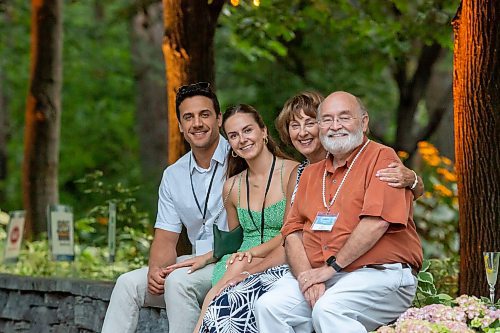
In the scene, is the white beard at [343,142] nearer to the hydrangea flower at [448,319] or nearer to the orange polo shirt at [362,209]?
the orange polo shirt at [362,209]

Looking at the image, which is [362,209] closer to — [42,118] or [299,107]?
[299,107]

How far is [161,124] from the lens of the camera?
1641 centimetres

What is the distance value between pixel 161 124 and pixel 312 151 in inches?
431

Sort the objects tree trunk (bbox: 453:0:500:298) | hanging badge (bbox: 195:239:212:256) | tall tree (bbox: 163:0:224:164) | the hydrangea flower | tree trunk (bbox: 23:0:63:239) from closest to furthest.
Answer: the hydrangea flower < hanging badge (bbox: 195:239:212:256) < tree trunk (bbox: 453:0:500:298) < tall tree (bbox: 163:0:224:164) < tree trunk (bbox: 23:0:63:239)

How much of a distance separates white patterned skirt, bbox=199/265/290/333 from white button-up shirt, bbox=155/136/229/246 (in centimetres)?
91

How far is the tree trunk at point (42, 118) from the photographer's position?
35.7 ft

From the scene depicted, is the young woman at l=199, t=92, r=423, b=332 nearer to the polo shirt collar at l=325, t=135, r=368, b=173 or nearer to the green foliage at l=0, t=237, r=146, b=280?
the polo shirt collar at l=325, t=135, r=368, b=173

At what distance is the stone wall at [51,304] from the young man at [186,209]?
930 mm

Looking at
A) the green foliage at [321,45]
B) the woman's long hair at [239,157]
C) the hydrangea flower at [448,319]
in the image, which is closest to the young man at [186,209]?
the woman's long hair at [239,157]

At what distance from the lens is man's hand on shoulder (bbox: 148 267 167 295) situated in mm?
5785

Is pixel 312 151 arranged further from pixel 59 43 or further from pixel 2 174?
pixel 2 174

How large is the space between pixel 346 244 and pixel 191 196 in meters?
1.43

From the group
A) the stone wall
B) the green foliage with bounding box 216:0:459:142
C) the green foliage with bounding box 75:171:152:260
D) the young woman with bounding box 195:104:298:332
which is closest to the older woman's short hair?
the young woman with bounding box 195:104:298:332

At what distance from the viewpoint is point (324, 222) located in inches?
193
